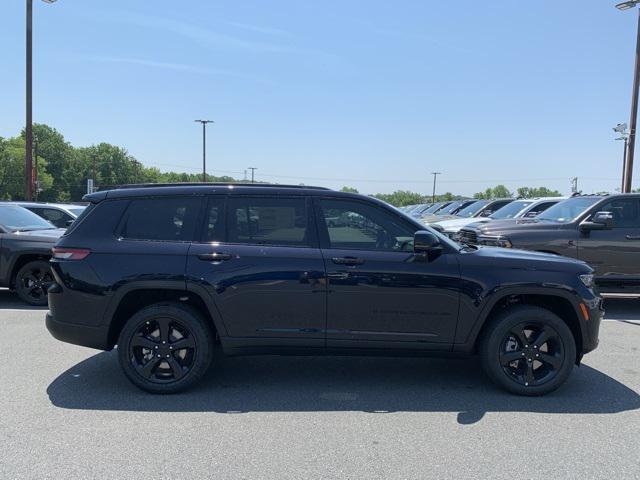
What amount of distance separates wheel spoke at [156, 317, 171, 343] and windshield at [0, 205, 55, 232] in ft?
17.2

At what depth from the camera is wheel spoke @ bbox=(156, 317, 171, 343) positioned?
4.52 metres

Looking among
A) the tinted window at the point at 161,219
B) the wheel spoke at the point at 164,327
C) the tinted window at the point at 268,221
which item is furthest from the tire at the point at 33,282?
the tinted window at the point at 268,221

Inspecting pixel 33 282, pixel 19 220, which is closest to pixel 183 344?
pixel 33 282

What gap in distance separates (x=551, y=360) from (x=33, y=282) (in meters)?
7.45

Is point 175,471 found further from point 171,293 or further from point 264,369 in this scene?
point 264,369

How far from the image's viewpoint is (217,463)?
132 inches

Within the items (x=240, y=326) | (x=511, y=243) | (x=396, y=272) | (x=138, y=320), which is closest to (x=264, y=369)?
(x=240, y=326)

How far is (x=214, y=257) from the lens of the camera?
4469 millimetres

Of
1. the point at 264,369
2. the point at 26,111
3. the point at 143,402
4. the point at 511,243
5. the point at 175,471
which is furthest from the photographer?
the point at 26,111

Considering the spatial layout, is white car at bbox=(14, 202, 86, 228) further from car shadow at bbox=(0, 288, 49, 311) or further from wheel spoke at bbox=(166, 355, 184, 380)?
wheel spoke at bbox=(166, 355, 184, 380)

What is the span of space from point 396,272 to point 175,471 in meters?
2.27

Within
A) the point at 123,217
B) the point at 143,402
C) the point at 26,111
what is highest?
the point at 26,111

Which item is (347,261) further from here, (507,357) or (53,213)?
(53,213)

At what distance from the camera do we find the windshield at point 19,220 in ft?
27.7
